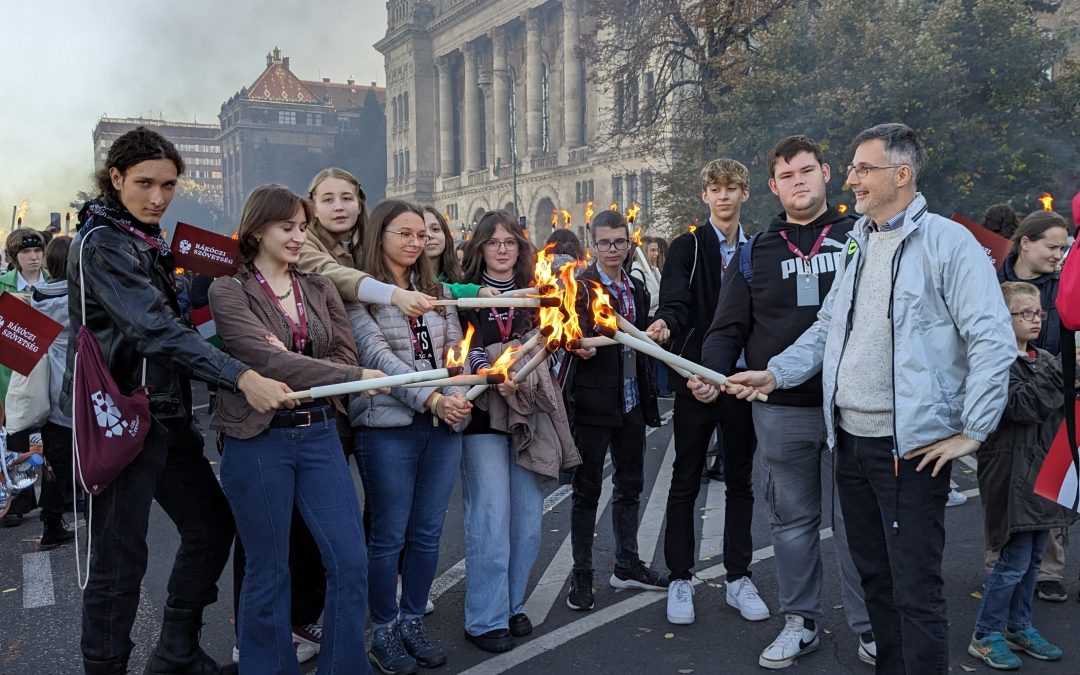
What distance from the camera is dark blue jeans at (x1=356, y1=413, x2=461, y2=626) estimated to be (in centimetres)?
415

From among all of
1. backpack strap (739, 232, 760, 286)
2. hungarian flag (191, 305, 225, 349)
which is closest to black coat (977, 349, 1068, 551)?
backpack strap (739, 232, 760, 286)

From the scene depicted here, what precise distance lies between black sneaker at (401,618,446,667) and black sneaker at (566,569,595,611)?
33.9 inches

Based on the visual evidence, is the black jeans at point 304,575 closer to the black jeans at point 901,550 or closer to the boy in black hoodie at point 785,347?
the boy in black hoodie at point 785,347

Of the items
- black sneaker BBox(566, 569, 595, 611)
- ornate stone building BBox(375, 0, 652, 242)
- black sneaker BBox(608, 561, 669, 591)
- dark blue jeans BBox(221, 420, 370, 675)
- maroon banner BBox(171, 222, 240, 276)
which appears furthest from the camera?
ornate stone building BBox(375, 0, 652, 242)

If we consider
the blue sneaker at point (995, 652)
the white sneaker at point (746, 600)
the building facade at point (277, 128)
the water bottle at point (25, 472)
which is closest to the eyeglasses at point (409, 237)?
the white sneaker at point (746, 600)

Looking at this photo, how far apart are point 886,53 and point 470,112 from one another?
198ft

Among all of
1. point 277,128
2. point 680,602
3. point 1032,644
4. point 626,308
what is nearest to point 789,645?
point 680,602

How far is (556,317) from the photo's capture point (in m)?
3.32

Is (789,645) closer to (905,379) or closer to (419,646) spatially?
(905,379)

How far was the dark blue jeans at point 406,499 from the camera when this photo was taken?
415 centimetres

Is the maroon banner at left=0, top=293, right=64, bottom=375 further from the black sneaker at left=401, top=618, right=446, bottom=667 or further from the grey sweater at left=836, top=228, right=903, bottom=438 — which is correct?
the grey sweater at left=836, top=228, right=903, bottom=438

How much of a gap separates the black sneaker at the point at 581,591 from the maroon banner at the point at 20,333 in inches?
116

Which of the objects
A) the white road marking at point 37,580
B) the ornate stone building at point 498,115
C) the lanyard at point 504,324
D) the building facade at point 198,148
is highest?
the building facade at point 198,148

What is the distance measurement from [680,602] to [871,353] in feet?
6.51
